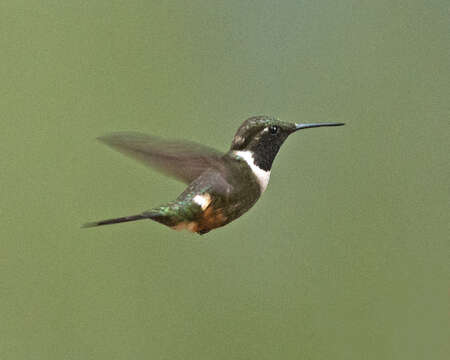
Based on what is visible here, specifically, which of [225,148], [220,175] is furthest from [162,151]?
[225,148]

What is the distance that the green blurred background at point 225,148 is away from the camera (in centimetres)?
142

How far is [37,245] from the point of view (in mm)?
1423

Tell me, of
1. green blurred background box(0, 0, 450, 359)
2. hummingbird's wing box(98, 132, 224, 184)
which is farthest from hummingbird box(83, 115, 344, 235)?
green blurred background box(0, 0, 450, 359)

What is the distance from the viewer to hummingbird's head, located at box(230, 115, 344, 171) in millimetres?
539

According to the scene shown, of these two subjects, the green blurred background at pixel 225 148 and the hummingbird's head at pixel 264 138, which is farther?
the green blurred background at pixel 225 148

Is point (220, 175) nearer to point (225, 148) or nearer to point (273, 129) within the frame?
point (273, 129)

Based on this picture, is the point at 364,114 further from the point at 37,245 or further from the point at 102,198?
the point at 37,245

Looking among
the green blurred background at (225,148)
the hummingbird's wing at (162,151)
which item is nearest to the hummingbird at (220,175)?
the hummingbird's wing at (162,151)

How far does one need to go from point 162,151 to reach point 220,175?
7 cm

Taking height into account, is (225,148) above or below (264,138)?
above

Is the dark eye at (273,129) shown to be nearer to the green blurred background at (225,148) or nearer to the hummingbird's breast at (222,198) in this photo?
the hummingbird's breast at (222,198)

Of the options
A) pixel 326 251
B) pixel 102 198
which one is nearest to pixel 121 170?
pixel 102 198

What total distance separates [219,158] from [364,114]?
137 cm

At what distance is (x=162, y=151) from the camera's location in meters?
0.48
